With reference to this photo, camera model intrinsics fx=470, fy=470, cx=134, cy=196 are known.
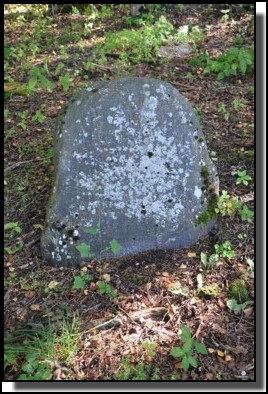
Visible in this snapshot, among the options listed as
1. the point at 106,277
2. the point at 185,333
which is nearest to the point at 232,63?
the point at 106,277

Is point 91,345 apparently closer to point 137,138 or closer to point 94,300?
point 94,300

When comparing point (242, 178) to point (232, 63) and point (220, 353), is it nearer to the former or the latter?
point (220, 353)

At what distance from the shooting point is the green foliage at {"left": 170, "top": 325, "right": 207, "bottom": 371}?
324 centimetres

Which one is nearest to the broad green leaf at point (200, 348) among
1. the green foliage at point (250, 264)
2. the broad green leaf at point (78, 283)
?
the green foliage at point (250, 264)

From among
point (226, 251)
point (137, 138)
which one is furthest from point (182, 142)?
point (226, 251)

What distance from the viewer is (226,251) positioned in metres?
4.05

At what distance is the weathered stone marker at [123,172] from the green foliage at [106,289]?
1.02 feet

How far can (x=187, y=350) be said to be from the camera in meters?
3.30

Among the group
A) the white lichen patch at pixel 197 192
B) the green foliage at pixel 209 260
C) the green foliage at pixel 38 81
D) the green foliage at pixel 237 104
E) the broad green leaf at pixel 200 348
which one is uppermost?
the green foliage at pixel 38 81

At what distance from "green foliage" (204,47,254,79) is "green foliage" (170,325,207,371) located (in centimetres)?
451

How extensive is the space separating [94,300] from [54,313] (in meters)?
0.33

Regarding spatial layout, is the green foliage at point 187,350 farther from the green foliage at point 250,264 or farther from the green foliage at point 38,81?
the green foliage at point 38,81

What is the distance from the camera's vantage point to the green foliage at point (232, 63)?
6863 mm

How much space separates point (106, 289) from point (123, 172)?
1.01 m
